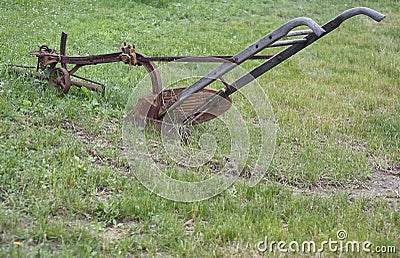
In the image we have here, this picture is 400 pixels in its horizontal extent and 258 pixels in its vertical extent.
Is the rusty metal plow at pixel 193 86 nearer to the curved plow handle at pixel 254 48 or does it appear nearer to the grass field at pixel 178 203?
the curved plow handle at pixel 254 48

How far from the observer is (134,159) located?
14.5ft

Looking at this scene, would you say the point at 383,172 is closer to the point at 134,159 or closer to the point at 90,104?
the point at 134,159

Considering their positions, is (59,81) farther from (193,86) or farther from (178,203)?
(178,203)

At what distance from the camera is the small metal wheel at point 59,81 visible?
5.30 meters

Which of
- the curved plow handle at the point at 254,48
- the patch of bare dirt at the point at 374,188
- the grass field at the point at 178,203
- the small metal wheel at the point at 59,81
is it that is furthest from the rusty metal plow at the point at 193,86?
the patch of bare dirt at the point at 374,188

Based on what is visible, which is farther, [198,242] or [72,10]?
[72,10]

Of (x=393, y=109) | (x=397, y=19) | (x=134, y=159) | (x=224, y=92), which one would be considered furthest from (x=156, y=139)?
(x=397, y=19)

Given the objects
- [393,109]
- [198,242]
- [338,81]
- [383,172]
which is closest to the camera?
[198,242]

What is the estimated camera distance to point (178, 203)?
12.4 feet

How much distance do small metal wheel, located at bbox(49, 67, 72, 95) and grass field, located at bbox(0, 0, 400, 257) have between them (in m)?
0.08

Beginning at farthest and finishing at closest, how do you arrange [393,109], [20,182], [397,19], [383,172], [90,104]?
1. [397,19]
2. [393,109]
3. [90,104]
4. [383,172]
5. [20,182]

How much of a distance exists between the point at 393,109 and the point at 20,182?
4.59 metres

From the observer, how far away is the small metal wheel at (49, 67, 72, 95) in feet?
17.4

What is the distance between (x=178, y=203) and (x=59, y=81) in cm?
226
